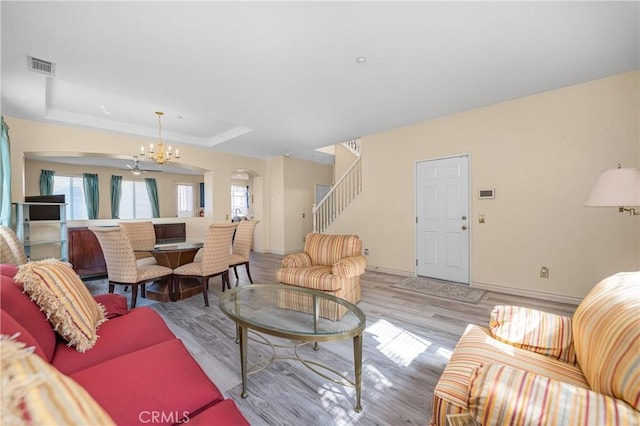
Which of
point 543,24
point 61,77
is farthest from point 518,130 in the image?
point 61,77

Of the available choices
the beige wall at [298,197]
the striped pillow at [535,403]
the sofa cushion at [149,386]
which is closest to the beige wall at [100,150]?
the beige wall at [298,197]

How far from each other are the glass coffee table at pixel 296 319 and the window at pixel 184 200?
27.7ft

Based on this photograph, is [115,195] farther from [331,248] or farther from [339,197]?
[331,248]

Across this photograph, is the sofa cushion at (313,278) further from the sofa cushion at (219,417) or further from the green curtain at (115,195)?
the green curtain at (115,195)

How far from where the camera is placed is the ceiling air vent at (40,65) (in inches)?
96.8

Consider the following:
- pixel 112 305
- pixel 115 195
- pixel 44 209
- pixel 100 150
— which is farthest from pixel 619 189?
pixel 115 195

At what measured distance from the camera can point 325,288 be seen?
106 inches

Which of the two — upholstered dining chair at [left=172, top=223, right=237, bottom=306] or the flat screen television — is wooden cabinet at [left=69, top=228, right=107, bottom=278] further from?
upholstered dining chair at [left=172, top=223, right=237, bottom=306]

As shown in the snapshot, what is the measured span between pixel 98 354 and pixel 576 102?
5102 millimetres

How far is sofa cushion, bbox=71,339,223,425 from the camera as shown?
911mm

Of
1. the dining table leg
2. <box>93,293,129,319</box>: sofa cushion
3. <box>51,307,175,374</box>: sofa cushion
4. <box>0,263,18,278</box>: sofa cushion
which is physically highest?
<box>0,263,18,278</box>: sofa cushion

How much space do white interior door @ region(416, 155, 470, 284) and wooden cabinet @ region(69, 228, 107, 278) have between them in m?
5.64

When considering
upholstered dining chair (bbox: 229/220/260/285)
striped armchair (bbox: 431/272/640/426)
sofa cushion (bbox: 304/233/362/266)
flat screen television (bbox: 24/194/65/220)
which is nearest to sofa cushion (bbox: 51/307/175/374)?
striped armchair (bbox: 431/272/640/426)

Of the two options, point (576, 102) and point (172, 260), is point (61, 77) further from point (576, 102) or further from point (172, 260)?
point (576, 102)
